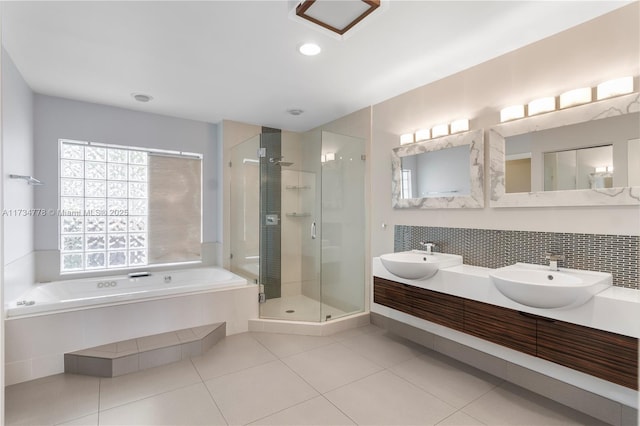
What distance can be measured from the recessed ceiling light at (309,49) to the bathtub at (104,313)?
7.55 ft

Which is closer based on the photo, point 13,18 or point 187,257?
point 13,18

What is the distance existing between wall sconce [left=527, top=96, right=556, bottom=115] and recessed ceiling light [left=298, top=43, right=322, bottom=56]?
155cm

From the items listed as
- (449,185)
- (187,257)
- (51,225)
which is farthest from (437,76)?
(51,225)

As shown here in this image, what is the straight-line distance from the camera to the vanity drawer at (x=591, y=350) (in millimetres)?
1726

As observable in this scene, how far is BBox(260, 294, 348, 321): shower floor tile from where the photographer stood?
141 inches

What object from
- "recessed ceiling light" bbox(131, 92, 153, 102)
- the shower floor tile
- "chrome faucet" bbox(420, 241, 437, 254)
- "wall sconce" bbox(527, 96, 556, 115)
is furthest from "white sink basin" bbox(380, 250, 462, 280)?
"recessed ceiling light" bbox(131, 92, 153, 102)

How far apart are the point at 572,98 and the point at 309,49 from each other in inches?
70.2

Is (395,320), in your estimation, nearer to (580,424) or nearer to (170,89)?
(580,424)

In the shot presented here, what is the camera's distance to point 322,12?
75.8 inches

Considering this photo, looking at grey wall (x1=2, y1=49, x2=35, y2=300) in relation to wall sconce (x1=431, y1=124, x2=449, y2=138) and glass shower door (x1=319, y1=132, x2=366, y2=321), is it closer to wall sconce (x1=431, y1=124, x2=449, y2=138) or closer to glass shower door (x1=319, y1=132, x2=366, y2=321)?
glass shower door (x1=319, y1=132, x2=366, y2=321)

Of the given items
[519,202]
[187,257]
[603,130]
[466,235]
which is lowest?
[187,257]

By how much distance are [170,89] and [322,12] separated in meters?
1.92

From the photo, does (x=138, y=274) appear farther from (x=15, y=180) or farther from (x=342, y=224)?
(x=342, y=224)

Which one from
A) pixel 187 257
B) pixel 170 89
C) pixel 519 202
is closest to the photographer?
pixel 519 202
